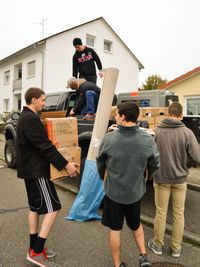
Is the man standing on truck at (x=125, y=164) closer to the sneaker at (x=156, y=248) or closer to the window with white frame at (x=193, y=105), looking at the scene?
the sneaker at (x=156, y=248)

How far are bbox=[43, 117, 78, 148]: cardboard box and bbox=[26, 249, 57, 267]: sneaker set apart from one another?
1.21m

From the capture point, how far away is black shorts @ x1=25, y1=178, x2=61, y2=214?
3.62 metres

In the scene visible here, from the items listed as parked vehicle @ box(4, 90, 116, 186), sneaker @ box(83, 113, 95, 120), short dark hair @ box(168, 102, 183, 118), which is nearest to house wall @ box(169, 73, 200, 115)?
parked vehicle @ box(4, 90, 116, 186)

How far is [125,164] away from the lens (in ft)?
10.8

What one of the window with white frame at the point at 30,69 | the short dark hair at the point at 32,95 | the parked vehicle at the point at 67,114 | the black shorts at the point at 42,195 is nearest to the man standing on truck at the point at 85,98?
the parked vehicle at the point at 67,114

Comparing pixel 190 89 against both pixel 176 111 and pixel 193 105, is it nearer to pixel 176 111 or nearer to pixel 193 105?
pixel 193 105

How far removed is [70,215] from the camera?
5.22 metres

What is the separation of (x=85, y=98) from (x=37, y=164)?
336 centimetres

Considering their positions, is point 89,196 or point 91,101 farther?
point 91,101

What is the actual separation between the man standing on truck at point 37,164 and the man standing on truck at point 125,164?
0.58 metres

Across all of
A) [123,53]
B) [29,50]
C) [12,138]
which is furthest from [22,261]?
[123,53]

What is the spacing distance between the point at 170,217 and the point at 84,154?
77.8 inches

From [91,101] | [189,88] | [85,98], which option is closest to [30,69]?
[189,88]

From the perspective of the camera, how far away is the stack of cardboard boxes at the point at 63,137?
3.86m
